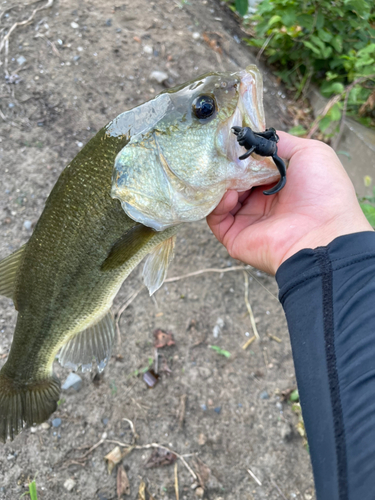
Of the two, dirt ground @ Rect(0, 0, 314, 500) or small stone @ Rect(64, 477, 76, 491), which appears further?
dirt ground @ Rect(0, 0, 314, 500)

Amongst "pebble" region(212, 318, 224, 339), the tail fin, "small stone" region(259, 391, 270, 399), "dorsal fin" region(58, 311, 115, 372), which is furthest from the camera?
"pebble" region(212, 318, 224, 339)

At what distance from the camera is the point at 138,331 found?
8.47 feet

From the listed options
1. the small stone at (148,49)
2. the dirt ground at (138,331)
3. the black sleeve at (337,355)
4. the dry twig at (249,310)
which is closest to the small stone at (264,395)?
the dirt ground at (138,331)

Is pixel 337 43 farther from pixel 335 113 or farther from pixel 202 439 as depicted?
pixel 202 439

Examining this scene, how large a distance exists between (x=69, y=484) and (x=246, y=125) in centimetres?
212

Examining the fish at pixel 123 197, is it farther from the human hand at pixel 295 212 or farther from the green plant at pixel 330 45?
the green plant at pixel 330 45

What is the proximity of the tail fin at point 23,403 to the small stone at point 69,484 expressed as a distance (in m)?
0.57

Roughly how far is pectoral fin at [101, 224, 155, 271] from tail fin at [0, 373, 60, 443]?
0.70 m

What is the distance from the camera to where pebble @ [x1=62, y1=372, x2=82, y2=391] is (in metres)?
2.32

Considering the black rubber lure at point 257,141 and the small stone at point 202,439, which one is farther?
the small stone at point 202,439

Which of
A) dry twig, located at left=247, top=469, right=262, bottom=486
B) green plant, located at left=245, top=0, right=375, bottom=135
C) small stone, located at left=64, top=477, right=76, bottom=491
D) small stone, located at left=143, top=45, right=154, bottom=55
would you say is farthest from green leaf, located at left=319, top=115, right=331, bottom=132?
small stone, located at left=64, top=477, right=76, bottom=491

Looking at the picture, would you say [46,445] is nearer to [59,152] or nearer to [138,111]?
[138,111]

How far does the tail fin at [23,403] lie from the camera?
5.55ft

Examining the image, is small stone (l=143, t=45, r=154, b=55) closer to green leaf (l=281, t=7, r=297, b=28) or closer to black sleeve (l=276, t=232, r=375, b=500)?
green leaf (l=281, t=7, r=297, b=28)
